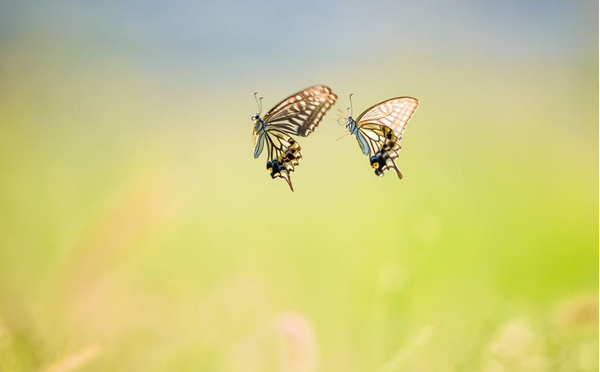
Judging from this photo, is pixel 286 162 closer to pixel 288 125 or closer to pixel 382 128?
pixel 288 125

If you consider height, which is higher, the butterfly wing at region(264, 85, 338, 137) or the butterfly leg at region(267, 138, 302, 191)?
the butterfly wing at region(264, 85, 338, 137)

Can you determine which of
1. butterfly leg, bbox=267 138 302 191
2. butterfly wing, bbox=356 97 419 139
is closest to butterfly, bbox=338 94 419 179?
butterfly wing, bbox=356 97 419 139

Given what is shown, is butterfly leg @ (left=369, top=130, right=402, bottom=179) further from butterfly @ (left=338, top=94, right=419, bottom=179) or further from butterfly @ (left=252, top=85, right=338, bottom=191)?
butterfly @ (left=252, top=85, right=338, bottom=191)

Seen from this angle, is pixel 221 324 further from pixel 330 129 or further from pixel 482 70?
pixel 482 70

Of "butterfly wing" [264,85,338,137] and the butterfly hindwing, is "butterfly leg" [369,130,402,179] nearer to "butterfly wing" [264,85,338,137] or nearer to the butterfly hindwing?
the butterfly hindwing

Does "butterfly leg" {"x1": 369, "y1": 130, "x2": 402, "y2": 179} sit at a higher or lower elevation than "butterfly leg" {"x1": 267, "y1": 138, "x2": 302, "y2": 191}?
higher

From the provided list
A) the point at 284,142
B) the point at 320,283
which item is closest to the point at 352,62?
the point at 284,142

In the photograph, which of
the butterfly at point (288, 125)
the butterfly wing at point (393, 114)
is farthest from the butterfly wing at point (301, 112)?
the butterfly wing at point (393, 114)
